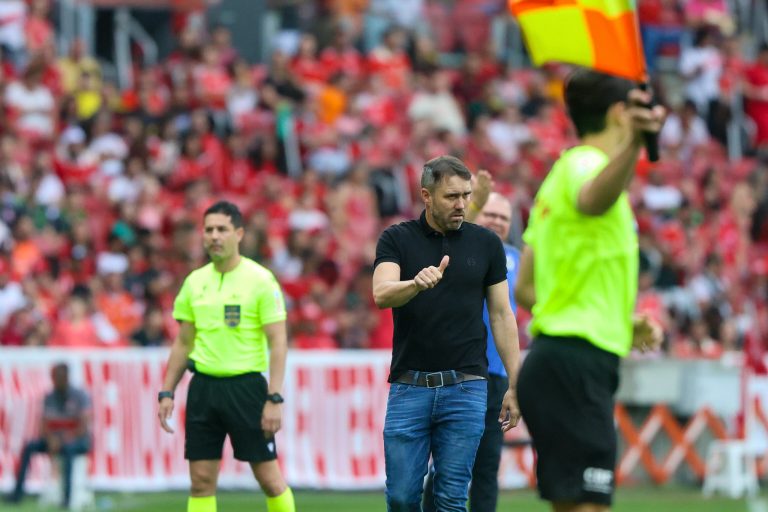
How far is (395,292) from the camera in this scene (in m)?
8.61

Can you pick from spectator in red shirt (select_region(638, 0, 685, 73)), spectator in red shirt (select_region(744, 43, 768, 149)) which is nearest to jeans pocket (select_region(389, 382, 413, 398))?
spectator in red shirt (select_region(744, 43, 768, 149))

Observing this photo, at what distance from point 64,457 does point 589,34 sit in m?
10.3

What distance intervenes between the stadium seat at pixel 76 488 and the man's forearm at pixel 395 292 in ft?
25.0

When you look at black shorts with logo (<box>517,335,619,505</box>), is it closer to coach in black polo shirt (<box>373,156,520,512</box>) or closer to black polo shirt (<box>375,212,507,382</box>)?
coach in black polo shirt (<box>373,156,520,512</box>)

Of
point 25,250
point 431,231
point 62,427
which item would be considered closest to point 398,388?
point 431,231

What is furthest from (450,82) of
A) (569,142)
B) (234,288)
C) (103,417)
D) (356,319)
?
(234,288)

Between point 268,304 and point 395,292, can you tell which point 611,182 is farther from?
point 268,304

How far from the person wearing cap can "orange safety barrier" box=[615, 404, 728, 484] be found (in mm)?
6249

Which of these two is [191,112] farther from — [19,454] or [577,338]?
[577,338]

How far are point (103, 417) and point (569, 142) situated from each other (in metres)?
10.4

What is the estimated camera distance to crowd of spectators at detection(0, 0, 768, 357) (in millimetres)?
18938

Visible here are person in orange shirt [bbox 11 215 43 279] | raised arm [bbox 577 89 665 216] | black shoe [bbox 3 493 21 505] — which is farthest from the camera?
person in orange shirt [bbox 11 215 43 279]

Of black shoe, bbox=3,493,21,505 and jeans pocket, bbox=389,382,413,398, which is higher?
jeans pocket, bbox=389,382,413,398

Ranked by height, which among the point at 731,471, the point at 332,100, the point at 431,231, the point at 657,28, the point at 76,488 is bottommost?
the point at 731,471
